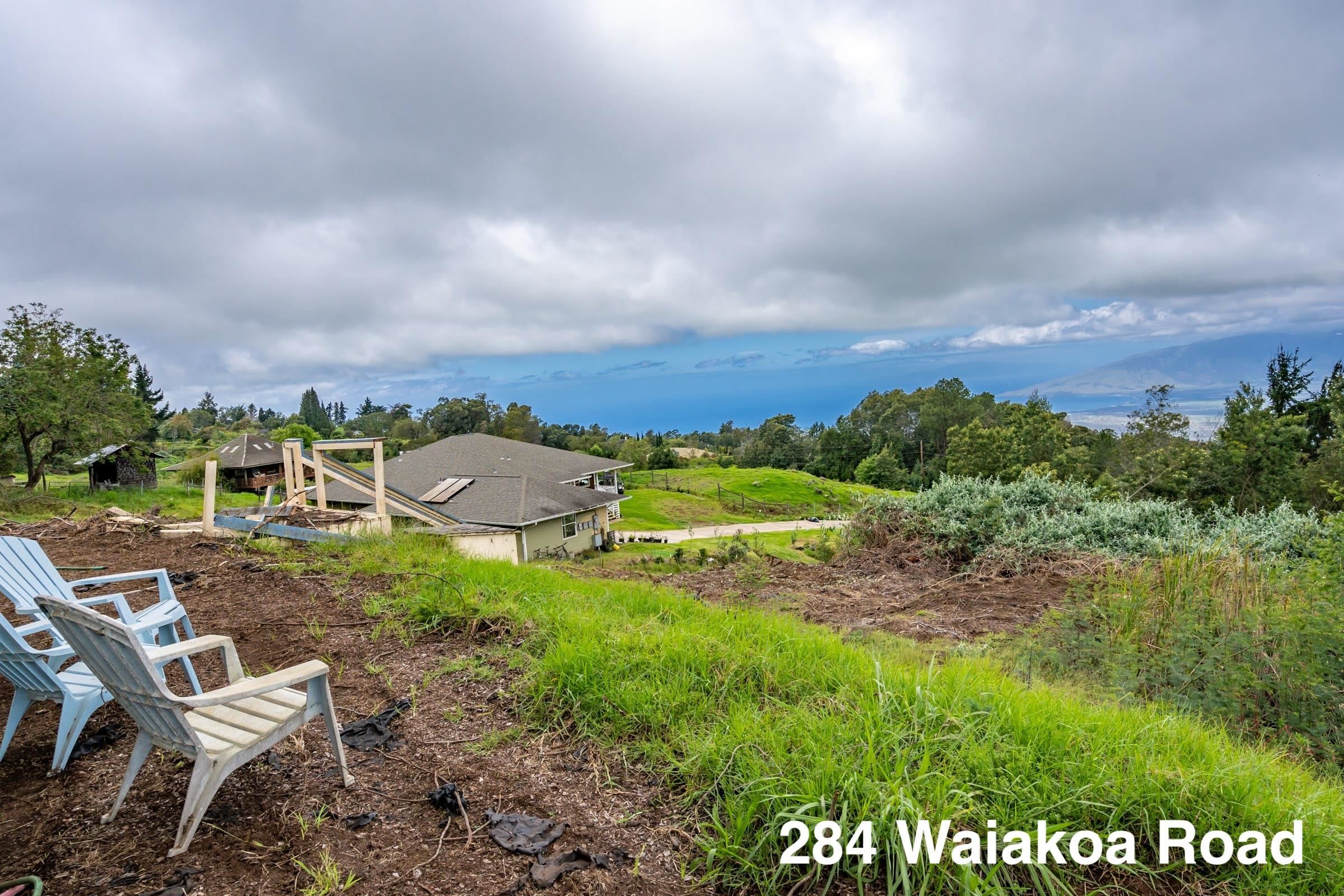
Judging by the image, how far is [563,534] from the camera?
84.9 feet

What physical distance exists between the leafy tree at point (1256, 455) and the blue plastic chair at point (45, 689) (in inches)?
1496

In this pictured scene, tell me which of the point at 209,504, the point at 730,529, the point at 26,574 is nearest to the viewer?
the point at 26,574

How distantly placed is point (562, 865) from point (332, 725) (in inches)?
46.0

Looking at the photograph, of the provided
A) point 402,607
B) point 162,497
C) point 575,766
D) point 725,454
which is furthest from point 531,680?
point 725,454

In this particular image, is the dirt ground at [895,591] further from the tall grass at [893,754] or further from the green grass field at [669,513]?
the green grass field at [669,513]

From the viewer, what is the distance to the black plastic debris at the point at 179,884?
6.51 feet

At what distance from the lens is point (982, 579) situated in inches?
328

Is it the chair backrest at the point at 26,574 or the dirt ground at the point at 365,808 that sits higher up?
the chair backrest at the point at 26,574

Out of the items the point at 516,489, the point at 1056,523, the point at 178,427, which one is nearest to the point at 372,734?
the point at 1056,523

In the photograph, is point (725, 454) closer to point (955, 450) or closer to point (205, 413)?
point (955, 450)

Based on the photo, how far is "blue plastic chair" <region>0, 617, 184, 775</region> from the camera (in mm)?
2631

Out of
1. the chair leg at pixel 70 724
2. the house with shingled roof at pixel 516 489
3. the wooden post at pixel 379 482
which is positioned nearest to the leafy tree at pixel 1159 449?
the house with shingled roof at pixel 516 489

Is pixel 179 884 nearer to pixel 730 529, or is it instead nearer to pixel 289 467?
pixel 289 467

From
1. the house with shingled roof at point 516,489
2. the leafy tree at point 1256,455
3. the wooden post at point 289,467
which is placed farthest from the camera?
the leafy tree at point 1256,455
